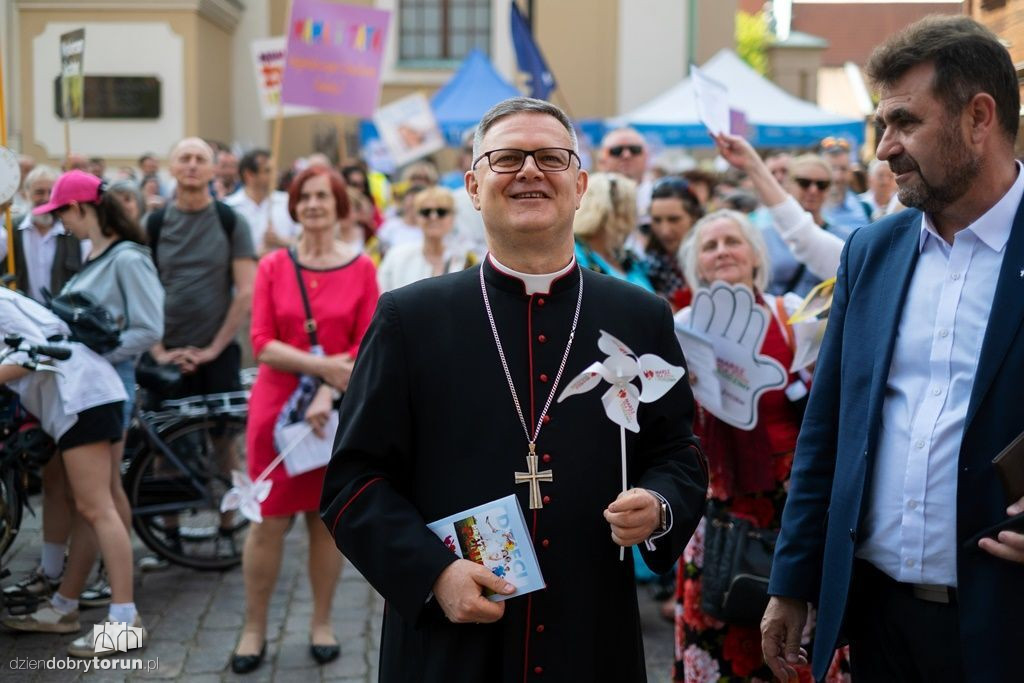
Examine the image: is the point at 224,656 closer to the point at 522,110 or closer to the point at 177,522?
the point at 177,522

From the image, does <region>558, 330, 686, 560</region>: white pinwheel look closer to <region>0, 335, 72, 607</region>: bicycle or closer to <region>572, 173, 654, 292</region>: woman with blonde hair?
<region>572, 173, 654, 292</region>: woman with blonde hair

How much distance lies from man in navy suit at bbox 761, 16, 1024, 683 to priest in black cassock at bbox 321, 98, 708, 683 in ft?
1.32

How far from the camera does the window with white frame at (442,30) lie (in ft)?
80.9

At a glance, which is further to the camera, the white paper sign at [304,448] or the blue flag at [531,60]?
the blue flag at [531,60]

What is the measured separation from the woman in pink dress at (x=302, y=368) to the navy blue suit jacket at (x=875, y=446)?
2.72 metres

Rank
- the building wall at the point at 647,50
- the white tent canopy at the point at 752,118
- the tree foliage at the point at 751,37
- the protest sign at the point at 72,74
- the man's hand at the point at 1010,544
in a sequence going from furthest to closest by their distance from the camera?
the tree foliage at the point at 751,37
the building wall at the point at 647,50
the white tent canopy at the point at 752,118
the protest sign at the point at 72,74
the man's hand at the point at 1010,544

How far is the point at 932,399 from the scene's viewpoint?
2598mm

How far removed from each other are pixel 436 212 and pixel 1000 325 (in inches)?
211

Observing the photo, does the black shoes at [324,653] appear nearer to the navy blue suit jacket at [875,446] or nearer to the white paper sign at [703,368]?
the white paper sign at [703,368]

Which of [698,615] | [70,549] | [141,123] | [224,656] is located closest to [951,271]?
→ [698,615]

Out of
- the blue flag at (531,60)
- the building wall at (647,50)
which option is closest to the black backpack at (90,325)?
the blue flag at (531,60)

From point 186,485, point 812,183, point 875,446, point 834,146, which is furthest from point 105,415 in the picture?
point 834,146

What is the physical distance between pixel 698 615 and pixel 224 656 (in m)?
2.35

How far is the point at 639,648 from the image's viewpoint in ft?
9.04
